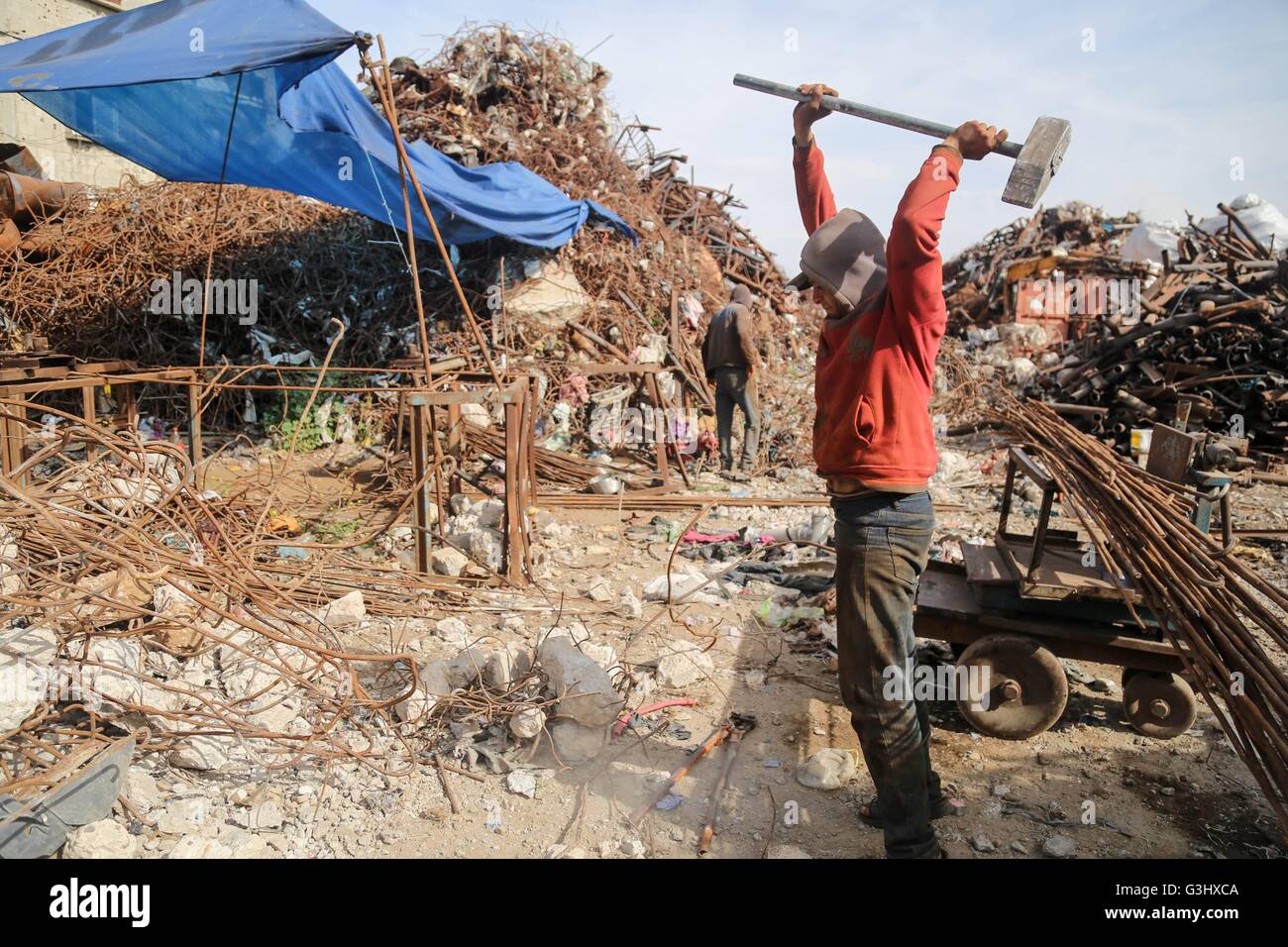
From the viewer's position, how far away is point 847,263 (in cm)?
257

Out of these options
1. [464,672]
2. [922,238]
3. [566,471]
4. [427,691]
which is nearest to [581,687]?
[464,672]

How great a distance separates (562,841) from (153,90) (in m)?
6.79

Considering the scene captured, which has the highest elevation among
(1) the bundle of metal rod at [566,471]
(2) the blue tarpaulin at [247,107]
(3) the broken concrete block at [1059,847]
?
(2) the blue tarpaulin at [247,107]

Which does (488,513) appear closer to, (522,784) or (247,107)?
(522,784)

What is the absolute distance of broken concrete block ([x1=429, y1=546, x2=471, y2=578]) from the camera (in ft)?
17.2

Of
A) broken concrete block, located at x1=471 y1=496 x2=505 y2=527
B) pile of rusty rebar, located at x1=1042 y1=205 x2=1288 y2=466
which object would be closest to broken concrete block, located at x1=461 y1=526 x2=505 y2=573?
broken concrete block, located at x1=471 y1=496 x2=505 y2=527

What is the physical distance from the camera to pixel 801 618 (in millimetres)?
4766

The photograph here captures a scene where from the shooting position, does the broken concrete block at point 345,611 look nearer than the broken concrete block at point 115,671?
No

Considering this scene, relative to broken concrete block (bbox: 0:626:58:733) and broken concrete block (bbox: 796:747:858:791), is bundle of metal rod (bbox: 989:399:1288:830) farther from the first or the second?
broken concrete block (bbox: 0:626:58:733)

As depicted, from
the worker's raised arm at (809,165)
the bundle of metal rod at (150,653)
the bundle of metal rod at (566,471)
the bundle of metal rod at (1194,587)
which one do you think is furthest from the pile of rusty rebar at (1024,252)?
the bundle of metal rod at (150,653)

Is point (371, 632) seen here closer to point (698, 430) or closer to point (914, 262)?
point (914, 262)

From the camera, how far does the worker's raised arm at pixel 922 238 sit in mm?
2328

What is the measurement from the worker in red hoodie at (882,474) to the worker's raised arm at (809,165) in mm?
362

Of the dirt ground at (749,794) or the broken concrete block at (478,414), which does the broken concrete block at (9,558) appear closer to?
the dirt ground at (749,794)
